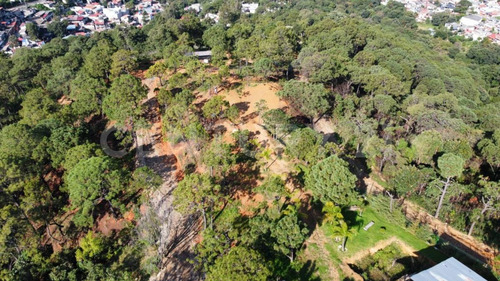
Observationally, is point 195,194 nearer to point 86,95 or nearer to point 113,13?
point 86,95

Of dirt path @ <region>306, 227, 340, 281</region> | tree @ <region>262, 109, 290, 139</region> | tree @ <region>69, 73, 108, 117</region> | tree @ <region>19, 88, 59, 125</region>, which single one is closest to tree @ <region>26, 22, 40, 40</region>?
tree @ <region>69, 73, 108, 117</region>

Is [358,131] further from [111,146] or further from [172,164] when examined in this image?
[111,146]

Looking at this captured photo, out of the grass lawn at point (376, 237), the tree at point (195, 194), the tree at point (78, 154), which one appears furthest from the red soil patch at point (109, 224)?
the grass lawn at point (376, 237)

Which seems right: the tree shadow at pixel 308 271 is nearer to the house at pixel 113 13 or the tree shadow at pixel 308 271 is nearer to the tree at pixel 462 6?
the house at pixel 113 13

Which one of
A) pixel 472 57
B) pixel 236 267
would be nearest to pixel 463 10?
pixel 472 57

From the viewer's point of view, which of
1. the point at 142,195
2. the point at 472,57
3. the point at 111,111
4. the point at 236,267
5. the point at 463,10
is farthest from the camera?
the point at 463,10
